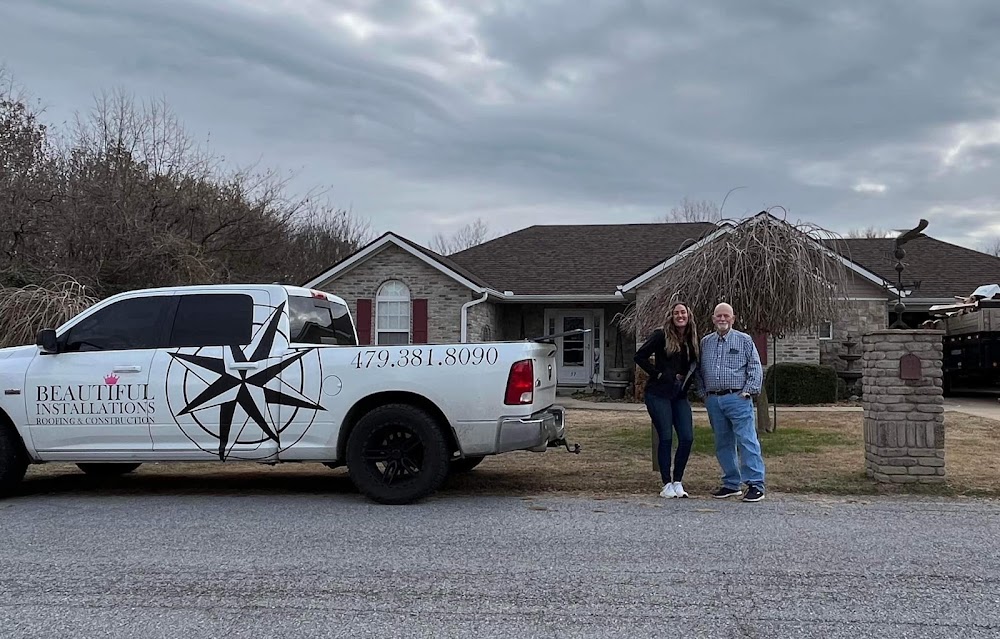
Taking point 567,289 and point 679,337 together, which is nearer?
point 679,337

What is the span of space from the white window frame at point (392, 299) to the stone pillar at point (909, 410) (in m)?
13.1

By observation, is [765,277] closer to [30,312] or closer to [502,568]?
[502,568]

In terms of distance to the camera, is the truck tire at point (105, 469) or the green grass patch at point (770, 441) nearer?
the truck tire at point (105, 469)

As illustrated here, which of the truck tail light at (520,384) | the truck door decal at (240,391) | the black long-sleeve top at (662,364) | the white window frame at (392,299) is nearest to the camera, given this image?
the truck tail light at (520,384)

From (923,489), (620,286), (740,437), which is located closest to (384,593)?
(740,437)

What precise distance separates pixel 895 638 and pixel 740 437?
10.7 feet

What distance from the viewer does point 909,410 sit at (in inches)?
291

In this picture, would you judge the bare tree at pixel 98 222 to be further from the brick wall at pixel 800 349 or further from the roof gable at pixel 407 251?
the brick wall at pixel 800 349

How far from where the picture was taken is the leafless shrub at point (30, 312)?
1233 centimetres

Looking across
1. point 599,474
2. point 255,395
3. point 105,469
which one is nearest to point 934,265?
point 599,474

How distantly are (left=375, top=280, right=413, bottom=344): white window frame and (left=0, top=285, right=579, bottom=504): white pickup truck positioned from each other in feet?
39.3

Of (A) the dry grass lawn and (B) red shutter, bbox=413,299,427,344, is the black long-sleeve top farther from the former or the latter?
(B) red shutter, bbox=413,299,427,344

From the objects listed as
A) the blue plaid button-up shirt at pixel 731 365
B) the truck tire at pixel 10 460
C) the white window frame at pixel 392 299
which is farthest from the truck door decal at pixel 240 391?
the white window frame at pixel 392 299

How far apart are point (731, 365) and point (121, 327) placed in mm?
5377
